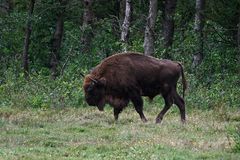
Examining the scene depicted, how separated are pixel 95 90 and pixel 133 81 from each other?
0.92 m

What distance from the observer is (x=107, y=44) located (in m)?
27.6

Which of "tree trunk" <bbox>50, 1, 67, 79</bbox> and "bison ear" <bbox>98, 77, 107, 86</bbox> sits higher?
"bison ear" <bbox>98, 77, 107, 86</bbox>

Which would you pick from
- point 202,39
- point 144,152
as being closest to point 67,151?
point 144,152

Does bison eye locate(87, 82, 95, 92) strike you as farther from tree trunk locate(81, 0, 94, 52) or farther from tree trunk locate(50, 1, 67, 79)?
tree trunk locate(50, 1, 67, 79)

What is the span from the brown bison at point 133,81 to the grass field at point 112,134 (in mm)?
476

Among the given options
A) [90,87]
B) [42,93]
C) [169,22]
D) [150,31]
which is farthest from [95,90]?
[169,22]

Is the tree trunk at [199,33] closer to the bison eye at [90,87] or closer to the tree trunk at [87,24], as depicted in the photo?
the tree trunk at [87,24]

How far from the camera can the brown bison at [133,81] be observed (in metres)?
15.1

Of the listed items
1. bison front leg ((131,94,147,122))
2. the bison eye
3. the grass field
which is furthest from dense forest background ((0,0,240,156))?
the bison eye

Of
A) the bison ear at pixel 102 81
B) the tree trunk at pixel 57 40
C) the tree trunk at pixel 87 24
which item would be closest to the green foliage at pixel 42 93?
the bison ear at pixel 102 81

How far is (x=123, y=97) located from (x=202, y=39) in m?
10.2

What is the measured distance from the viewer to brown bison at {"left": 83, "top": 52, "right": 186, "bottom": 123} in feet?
49.6

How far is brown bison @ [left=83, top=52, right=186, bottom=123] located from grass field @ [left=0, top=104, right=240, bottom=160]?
476mm

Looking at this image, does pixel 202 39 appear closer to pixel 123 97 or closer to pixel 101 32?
pixel 101 32
